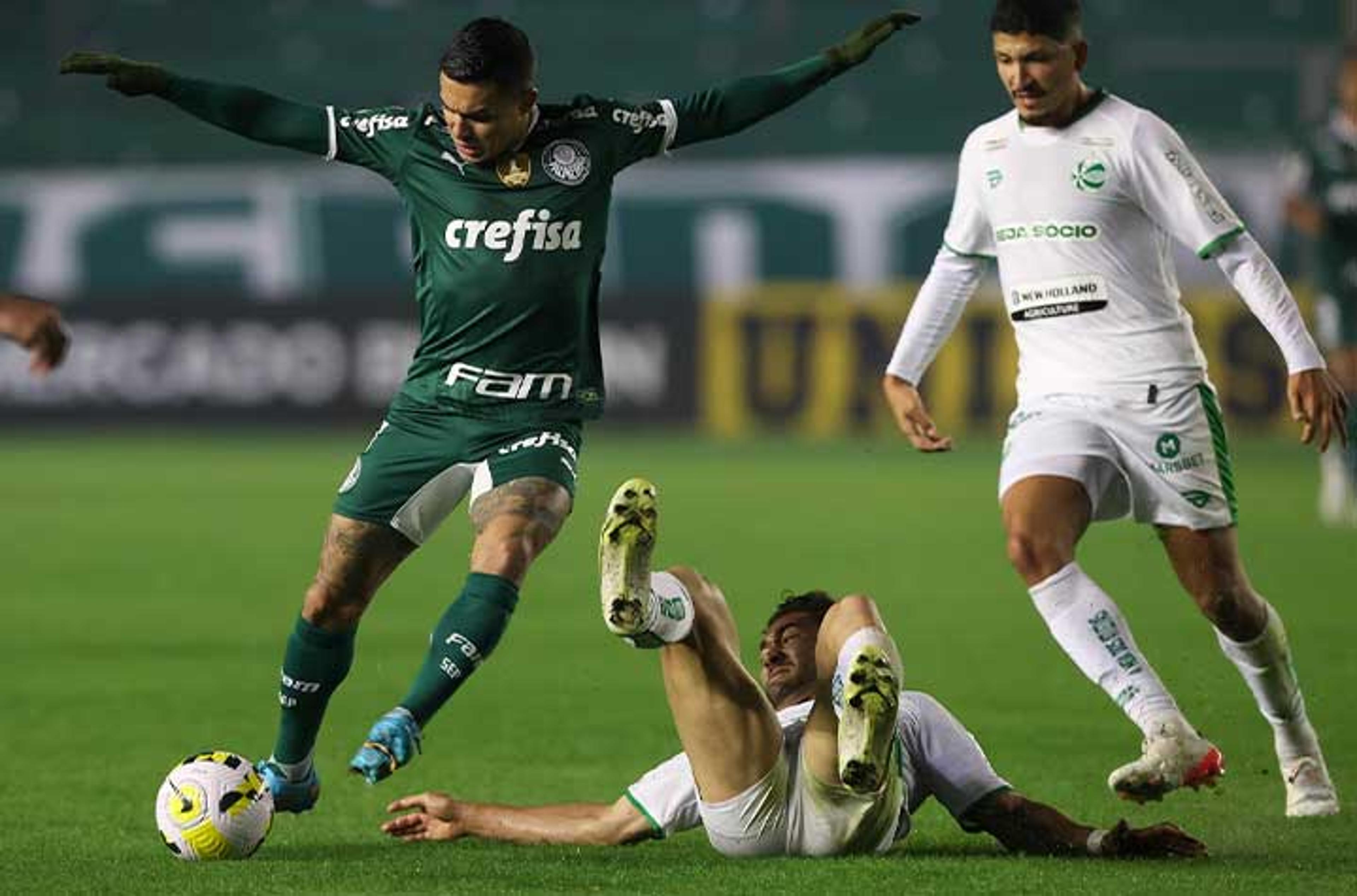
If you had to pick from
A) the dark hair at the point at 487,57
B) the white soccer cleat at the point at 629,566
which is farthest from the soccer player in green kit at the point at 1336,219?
the white soccer cleat at the point at 629,566

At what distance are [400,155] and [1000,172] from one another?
1.73m

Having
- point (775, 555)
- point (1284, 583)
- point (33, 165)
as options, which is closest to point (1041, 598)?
point (1284, 583)

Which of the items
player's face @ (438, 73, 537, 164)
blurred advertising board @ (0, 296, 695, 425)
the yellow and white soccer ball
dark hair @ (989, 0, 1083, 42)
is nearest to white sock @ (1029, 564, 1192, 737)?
dark hair @ (989, 0, 1083, 42)

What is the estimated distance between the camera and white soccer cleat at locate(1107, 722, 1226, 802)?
6.22 m

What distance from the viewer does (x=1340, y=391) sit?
6.90 meters

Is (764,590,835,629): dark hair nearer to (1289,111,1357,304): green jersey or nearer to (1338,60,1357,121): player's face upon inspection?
(1338,60,1357,121): player's face

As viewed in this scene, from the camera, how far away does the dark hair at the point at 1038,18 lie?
716 centimetres

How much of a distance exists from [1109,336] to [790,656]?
1292 millimetres

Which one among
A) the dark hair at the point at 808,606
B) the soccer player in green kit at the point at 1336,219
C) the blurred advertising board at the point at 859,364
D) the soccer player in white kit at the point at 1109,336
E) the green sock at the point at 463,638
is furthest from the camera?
the blurred advertising board at the point at 859,364

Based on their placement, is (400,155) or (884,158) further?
(884,158)

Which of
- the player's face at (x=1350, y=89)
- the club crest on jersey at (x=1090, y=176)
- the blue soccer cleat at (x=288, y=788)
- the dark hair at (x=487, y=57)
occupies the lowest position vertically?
the blue soccer cleat at (x=288, y=788)

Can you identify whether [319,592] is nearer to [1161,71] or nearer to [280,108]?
[280,108]

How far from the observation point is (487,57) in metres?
7.18

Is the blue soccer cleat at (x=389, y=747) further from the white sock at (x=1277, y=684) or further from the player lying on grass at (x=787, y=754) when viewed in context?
the white sock at (x=1277, y=684)
